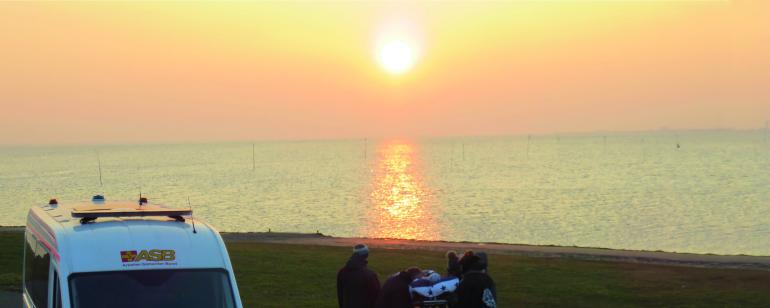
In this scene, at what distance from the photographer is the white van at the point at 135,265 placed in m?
8.78

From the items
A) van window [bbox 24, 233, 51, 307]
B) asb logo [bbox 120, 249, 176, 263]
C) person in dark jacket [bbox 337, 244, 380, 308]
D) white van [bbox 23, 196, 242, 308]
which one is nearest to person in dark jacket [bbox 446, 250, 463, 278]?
person in dark jacket [bbox 337, 244, 380, 308]

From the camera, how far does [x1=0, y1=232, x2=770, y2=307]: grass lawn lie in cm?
2003

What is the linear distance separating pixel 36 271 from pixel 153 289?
2.62 metres

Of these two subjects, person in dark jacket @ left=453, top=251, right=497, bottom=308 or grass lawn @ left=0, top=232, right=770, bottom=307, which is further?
grass lawn @ left=0, top=232, right=770, bottom=307

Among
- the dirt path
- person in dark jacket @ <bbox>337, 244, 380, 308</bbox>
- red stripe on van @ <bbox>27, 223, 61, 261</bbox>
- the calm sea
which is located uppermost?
red stripe on van @ <bbox>27, 223, 61, 261</bbox>

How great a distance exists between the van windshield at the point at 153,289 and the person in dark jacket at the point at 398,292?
6.25 ft

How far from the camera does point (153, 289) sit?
8.95 m

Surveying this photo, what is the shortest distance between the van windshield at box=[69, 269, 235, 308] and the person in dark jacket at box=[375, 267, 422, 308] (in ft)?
6.25

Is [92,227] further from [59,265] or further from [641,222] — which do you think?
[641,222]

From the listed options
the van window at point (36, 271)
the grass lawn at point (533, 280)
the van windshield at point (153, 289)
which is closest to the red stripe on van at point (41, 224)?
the van window at point (36, 271)

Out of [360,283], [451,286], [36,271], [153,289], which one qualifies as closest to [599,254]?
[360,283]

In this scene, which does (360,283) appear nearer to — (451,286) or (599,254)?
(451,286)

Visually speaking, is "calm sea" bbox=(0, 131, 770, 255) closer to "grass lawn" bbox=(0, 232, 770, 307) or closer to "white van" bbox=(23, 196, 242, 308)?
"grass lawn" bbox=(0, 232, 770, 307)

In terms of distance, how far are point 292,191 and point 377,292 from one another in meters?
A: 95.1
